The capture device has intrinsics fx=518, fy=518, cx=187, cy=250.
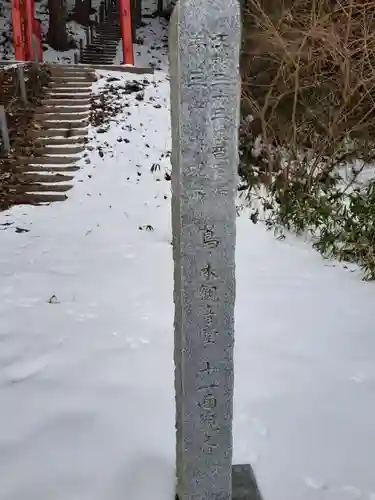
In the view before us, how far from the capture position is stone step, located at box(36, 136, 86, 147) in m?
8.78

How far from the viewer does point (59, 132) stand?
909cm

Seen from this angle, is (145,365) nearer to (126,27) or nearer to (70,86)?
(70,86)

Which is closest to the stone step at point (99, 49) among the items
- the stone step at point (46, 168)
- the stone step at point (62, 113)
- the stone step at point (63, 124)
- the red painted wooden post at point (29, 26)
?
the red painted wooden post at point (29, 26)

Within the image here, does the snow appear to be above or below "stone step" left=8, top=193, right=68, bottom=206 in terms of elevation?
below

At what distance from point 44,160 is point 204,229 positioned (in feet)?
22.9

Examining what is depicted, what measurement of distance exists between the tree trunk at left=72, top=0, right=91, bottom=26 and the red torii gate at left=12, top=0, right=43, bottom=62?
25.5 ft

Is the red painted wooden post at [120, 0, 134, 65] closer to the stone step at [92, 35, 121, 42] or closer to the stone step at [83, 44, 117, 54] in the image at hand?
the stone step at [83, 44, 117, 54]

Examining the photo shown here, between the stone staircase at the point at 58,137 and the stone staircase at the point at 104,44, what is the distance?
595cm

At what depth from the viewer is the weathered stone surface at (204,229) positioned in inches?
62.1

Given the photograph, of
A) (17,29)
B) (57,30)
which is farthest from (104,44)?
(17,29)

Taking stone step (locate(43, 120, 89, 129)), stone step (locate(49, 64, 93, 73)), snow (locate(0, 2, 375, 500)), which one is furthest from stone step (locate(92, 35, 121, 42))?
snow (locate(0, 2, 375, 500))

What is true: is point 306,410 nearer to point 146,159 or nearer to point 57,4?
point 146,159

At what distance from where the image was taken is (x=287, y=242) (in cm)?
615

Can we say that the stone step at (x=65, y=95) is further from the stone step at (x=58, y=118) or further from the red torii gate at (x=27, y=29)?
the red torii gate at (x=27, y=29)
